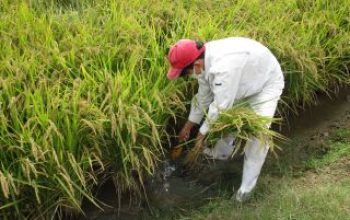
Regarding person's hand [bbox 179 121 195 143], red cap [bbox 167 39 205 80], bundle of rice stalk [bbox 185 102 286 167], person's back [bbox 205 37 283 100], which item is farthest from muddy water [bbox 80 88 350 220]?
red cap [bbox 167 39 205 80]

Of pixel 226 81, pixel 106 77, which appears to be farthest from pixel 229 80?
pixel 106 77

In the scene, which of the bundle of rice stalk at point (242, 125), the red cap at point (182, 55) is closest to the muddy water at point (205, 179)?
the bundle of rice stalk at point (242, 125)

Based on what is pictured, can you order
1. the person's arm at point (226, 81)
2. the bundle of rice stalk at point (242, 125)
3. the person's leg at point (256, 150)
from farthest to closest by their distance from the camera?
the person's leg at point (256, 150) < the bundle of rice stalk at point (242, 125) < the person's arm at point (226, 81)

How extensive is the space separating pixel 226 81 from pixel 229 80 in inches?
0.9

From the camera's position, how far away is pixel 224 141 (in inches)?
151

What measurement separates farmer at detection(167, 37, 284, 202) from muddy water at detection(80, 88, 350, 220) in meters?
0.23

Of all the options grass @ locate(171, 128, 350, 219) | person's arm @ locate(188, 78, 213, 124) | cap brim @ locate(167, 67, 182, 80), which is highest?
cap brim @ locate(167, 67, 182, 80)

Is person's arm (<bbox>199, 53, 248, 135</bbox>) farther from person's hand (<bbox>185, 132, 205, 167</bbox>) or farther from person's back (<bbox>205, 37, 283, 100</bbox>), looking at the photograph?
person's hand (<bbox>185, 132, 205, 167</bbox>)

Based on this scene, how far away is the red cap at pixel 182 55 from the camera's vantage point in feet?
10.7

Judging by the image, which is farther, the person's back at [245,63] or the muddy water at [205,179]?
the muddy water at [205,179]

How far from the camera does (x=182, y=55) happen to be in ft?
10.7

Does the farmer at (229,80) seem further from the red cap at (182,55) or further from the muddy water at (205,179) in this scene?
the muddy water at (205,179)

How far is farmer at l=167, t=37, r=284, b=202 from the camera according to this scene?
129 inches

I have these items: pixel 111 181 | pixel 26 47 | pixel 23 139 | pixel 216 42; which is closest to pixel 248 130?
pixel 216 42
